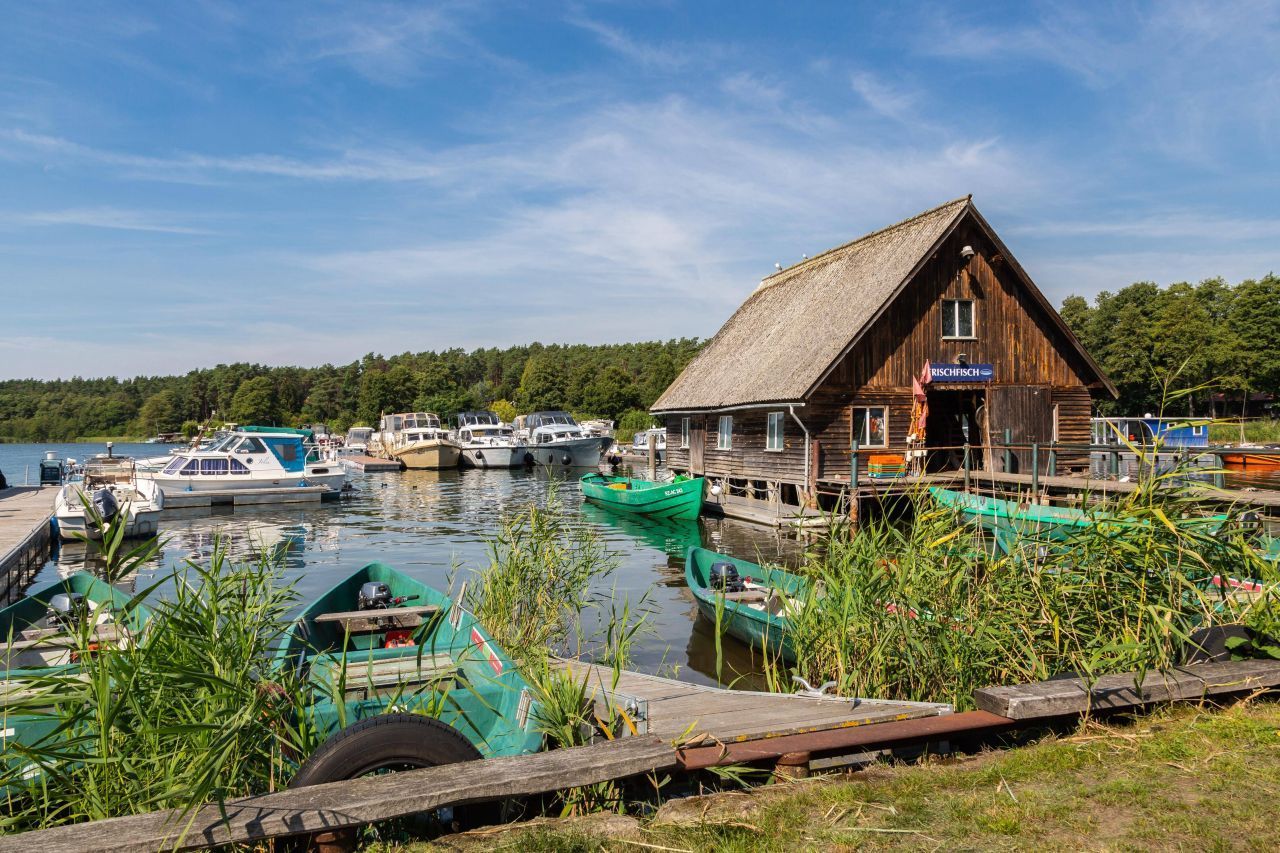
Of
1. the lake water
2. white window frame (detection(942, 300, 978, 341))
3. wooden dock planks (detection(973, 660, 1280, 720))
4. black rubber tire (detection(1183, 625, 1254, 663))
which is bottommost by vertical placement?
the lake water

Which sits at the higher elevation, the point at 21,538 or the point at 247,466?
the point at 247,466

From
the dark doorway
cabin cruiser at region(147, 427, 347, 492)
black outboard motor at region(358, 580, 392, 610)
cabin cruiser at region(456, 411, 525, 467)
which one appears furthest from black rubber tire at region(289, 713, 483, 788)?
cabin cruiser at region(456, 411, 525, 467)

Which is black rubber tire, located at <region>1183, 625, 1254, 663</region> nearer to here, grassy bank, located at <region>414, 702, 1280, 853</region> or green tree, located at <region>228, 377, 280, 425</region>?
grassy bank, located at <region>414, 702, 1280, 853</region>

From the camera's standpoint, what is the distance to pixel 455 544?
23547 mm

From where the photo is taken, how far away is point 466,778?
455 centimetres

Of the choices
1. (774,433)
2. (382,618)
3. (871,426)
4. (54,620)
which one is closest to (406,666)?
(382,618)

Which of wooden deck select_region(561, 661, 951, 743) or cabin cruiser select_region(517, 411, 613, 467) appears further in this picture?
cabin cruiser select_region(517, 411, 613, 467)

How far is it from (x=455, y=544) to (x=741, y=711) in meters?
18.2

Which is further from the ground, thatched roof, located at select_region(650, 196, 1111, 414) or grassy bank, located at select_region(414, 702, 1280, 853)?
thatched roof, located at select_region(650, 196, 1111, 414)

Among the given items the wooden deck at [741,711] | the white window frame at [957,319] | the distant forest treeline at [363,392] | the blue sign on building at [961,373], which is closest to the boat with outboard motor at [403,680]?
the wooden deck at [741,711]

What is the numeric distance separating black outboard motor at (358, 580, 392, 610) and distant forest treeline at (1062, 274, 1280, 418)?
56.5 meters

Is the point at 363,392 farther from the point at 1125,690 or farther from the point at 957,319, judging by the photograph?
the point at 1125,690

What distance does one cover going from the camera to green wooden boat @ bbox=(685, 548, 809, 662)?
32.2ft

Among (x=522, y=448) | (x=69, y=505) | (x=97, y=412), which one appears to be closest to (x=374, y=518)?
(x=69, y=505)
